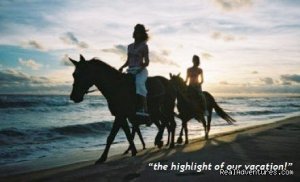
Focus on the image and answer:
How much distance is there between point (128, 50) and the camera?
339 inches

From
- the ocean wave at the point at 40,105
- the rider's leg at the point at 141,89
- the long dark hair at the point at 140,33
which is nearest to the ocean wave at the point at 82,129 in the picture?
the rider's leg at the point at 141,89

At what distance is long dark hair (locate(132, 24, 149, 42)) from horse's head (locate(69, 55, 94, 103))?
4.49 ft

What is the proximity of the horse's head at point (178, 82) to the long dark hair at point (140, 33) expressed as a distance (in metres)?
3.05

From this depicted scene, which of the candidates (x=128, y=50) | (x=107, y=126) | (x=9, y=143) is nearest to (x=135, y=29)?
(x=128, y=50)

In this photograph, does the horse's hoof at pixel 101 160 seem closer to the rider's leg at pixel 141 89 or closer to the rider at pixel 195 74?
the rider's leg at pixel 141 89

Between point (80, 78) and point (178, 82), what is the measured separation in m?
4.45

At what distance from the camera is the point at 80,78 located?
7.93 m

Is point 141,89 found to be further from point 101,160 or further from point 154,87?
point 101,160

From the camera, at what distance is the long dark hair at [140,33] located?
8.38m

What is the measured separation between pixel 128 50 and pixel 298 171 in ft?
15.6

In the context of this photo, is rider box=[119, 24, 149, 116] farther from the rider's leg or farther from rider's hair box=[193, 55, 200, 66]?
rider's hair box=[193, 55, 200, 66]

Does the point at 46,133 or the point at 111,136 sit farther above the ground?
the point at 111,136

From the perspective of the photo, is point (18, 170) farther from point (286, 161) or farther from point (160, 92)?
point (286, 161)

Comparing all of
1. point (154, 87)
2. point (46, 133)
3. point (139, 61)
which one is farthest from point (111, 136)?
point (46, 133)
